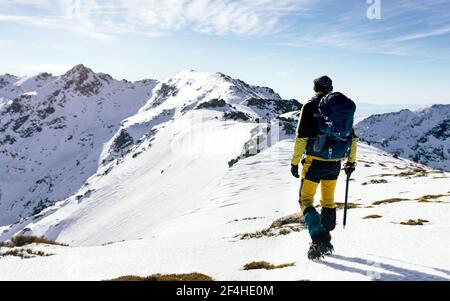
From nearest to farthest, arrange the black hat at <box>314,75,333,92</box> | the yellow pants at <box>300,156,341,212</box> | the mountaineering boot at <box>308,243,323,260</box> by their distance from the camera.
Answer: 1. the yellow pants at <box>300,156,341,212</box>
2. the black hat at <box>314,75,333,92</box>
3. the mountaineering boot at <box>308,243,323,260</box>

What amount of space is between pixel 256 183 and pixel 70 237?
4256cm

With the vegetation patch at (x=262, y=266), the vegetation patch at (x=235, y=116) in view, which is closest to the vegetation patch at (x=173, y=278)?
the vegetation patch at (x=262, y=266)

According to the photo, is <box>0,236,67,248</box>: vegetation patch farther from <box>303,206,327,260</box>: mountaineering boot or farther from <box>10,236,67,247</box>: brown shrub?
<box>303,206,327,260</box>: mountaineering boot

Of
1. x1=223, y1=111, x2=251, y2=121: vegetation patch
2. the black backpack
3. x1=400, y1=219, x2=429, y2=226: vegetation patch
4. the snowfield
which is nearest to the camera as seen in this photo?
the black backpack

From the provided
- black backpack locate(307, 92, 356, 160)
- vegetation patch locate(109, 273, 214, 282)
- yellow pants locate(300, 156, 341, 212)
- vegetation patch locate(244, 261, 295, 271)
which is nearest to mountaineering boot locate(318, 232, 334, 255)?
yellow pants locate(300, 156, 341, 212)

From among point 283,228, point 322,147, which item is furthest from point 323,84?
point 283,228

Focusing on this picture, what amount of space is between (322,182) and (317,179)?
33 centimetres

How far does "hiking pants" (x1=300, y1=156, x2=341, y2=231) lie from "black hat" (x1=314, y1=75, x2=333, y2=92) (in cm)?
180

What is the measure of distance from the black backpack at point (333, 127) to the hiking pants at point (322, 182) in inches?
8.8

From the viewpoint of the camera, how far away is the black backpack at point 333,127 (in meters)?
10.2

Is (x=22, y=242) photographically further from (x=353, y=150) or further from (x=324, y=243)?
(x=353, y=150)

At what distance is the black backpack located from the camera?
33.4 ft
